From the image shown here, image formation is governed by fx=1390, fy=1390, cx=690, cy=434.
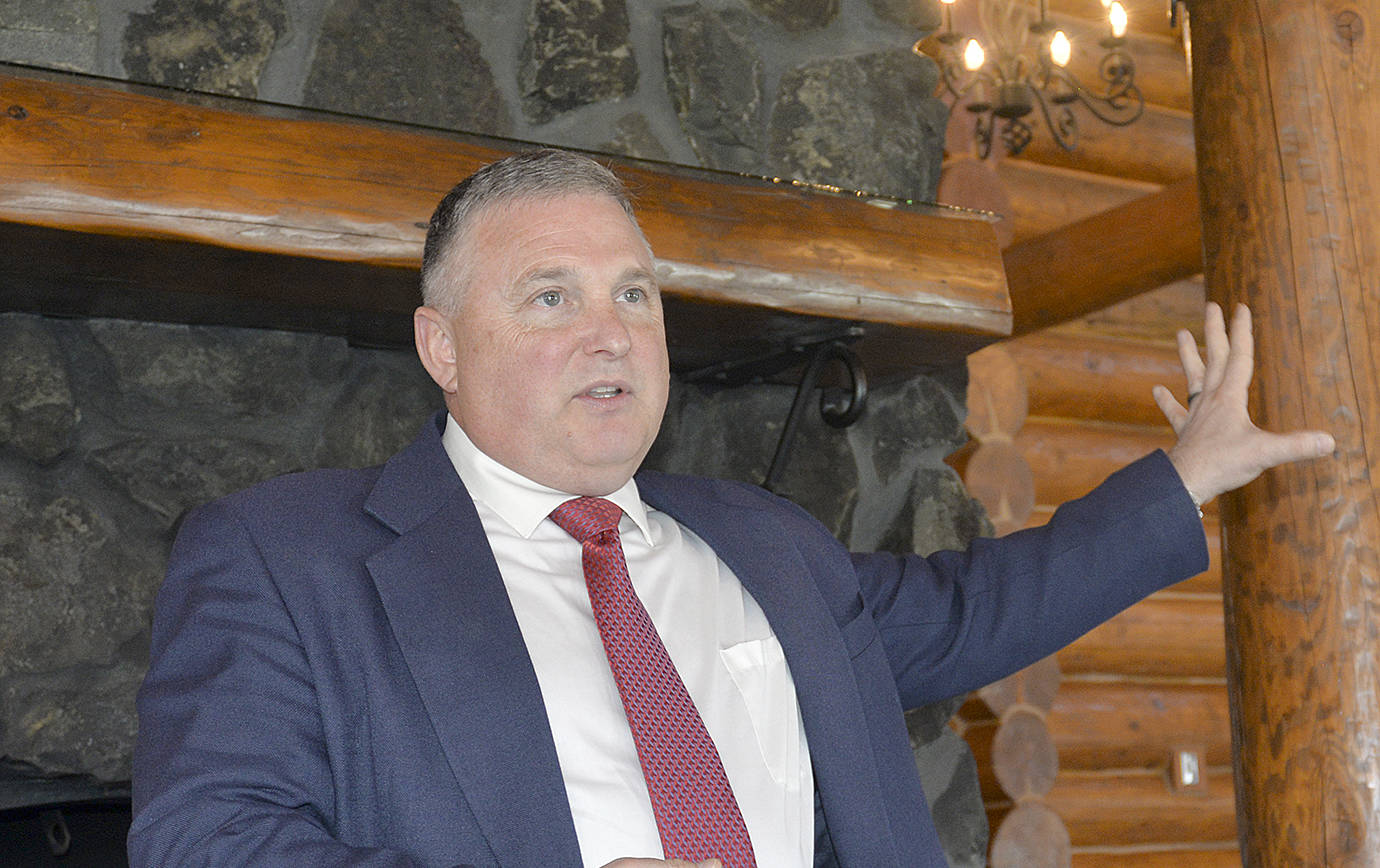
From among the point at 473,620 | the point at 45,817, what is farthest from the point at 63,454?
the point at 473,620

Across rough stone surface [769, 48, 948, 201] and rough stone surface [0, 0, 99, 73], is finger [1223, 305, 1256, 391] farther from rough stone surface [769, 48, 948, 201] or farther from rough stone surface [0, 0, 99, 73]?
rough stone surface [0, 0, 99, 73]

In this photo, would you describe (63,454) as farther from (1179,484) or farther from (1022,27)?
(1022,27)

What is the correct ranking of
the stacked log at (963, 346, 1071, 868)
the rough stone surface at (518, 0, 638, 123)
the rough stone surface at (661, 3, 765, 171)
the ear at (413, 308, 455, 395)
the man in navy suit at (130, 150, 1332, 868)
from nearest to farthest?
the man in navy suit at (130, 150, 1332, 868) → the ear at (413, 308, 455, 395) → the rough stone surface at (518, 0, 638, 123) → the rough stone surface at (661, 3, 765, 171) → the stacked log at (963, 346, 1071, 868)

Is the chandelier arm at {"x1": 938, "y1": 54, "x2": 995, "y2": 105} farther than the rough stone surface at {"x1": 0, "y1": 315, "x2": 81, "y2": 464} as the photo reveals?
Yes

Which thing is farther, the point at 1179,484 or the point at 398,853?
the point at 1179,484

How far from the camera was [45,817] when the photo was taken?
1775 millimetres

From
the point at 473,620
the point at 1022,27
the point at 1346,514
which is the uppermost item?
the point at 1022,27

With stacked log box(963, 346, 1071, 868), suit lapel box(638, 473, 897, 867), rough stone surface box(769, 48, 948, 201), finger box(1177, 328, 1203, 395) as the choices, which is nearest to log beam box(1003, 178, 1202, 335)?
stacked log box(963, 346, 1071, 868)

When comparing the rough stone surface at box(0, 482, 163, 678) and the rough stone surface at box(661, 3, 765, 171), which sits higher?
the rough stone surface at box(661, 3, 765, 171)

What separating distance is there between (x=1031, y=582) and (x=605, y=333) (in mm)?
579

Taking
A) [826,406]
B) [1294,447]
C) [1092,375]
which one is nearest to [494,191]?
[826,406]

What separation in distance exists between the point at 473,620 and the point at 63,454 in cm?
74

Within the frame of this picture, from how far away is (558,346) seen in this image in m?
1.46

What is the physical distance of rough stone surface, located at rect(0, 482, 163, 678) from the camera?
1.71 metres
